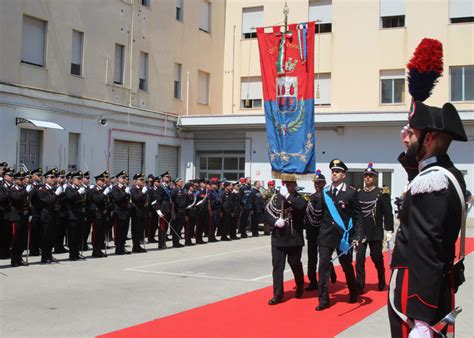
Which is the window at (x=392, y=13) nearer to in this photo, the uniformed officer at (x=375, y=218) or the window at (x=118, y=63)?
the window at (x=118, y=63)

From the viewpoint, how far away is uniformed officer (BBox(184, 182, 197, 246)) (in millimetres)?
16734

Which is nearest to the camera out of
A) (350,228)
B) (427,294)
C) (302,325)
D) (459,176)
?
(427,294)

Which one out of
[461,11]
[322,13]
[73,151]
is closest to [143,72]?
[73,151]

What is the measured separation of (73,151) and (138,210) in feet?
22.2

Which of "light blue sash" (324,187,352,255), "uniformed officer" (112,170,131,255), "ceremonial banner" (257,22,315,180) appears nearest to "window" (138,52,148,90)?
"ceremonial banner" (257,22,315,180)

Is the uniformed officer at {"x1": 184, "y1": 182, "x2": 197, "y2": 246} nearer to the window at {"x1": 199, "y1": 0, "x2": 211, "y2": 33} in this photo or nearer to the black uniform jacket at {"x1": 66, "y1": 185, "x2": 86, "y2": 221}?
the black uniform jacket at {"x1": 66, "y1": 185, "x2": 86, "y2": 221}

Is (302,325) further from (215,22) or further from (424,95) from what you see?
(215,22)

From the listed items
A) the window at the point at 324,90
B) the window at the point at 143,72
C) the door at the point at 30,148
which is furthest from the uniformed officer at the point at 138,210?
the window at the point at 324,90

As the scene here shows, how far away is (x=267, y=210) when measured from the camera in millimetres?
8953

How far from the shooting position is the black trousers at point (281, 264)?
837 centimetres

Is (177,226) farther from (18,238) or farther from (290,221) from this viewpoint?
(290,221)

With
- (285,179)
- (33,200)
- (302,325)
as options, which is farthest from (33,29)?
(302,325)

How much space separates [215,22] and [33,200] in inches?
724

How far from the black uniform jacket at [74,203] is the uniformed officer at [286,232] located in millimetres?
5806
